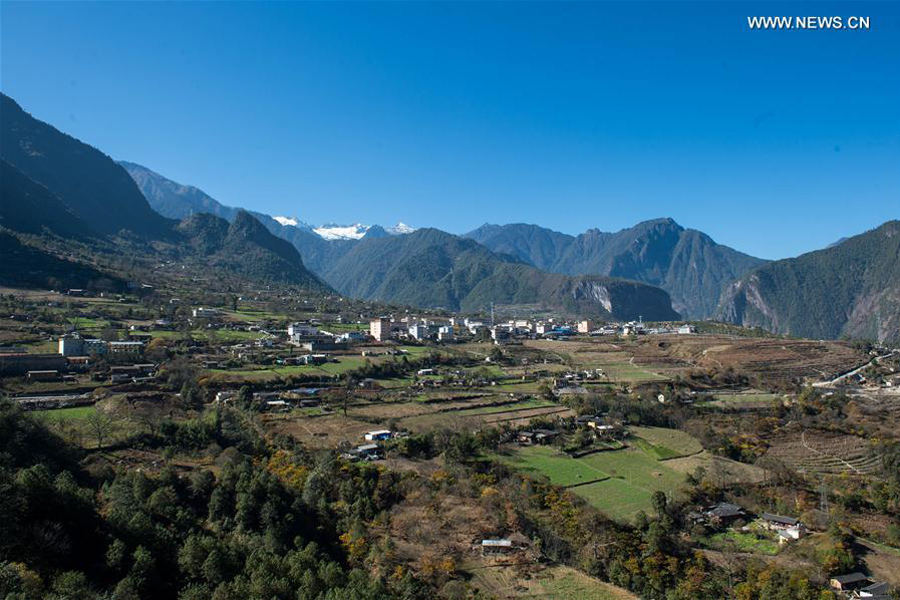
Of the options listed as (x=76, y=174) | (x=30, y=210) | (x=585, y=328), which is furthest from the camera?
(x=76, y=174)

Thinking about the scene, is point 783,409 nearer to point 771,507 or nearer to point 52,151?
point 771,507

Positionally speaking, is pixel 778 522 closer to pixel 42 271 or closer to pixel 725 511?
pixel 725 511

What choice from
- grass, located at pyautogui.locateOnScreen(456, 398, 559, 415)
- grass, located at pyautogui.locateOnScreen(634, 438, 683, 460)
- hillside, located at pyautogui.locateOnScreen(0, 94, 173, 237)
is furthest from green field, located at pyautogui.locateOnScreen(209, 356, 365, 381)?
hillside, located at pyautogui.locateOnScreen(0, 94, 173, 237)

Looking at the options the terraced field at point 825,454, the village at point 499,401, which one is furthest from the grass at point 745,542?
the terraced field at point 825,454

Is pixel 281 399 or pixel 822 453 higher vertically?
pixel 281 399

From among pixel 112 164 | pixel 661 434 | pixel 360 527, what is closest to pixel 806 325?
pixel 661 434

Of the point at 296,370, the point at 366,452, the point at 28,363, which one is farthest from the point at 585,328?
the point at 28,363
